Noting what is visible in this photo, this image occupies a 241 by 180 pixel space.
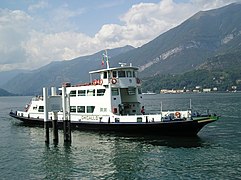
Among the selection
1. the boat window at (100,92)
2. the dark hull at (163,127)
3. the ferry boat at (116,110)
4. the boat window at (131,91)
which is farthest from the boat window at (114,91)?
the dark hull at (163,127)

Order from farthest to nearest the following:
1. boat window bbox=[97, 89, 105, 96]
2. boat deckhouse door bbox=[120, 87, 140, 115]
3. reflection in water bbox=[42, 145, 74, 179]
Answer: boat deckhouse door bbox=[120, 87, 140, 115] < boat window bbox=[97, 89, 105, 96] < reflection in water bbox=[42, 145, 74, 179]

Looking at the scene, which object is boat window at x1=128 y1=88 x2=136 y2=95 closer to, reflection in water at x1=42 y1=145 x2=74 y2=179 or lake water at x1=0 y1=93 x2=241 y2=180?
lake water at x1=0 y1=93 x2=241 y2=180

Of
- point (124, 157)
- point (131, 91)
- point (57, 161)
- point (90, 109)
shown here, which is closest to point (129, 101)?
point (131, 91)

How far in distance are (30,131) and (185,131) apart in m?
22.2

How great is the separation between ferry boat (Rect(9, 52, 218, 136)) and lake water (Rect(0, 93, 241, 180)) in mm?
1325

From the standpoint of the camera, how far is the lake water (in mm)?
23797

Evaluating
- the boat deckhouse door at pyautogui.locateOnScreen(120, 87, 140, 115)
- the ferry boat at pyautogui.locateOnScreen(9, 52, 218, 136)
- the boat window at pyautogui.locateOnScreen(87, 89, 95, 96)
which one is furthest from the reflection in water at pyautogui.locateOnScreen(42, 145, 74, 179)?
the boat deckhouse door at pyautogui.locateOnScreen(120, 87, 140, 115)

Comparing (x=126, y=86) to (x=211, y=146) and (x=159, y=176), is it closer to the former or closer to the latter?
(x=211, y=146)

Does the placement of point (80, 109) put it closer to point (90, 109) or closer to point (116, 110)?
point (90, 109)

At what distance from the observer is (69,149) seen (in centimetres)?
3231

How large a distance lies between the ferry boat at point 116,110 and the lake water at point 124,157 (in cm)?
132

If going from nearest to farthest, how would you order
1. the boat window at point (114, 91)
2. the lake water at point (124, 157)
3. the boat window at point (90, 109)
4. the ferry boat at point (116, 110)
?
the lake water at point (124, 157)
the ferry boat at point (116, 110)
the boat window at point (114, 91)
the boat window at point (90, 109)

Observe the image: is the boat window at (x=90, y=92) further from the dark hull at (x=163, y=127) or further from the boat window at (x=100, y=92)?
the dark hull at (x=163, y=127)

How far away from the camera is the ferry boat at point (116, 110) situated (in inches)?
1436
